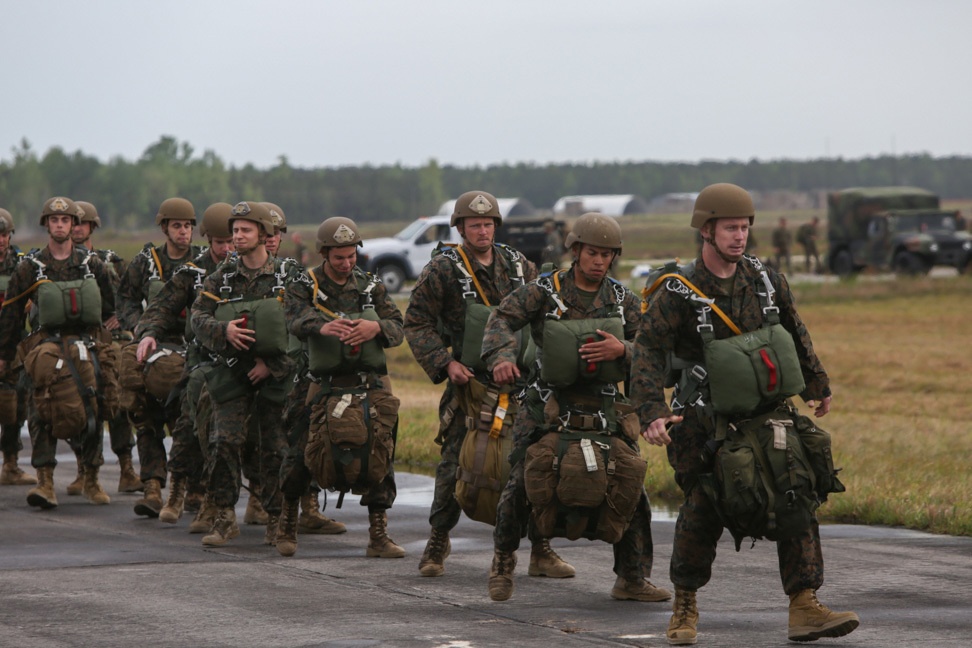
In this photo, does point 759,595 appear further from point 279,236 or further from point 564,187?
point 564,187

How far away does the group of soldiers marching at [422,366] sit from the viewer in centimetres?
754

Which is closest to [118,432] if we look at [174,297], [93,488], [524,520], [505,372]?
[93,488]

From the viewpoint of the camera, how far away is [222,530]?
35.1ft

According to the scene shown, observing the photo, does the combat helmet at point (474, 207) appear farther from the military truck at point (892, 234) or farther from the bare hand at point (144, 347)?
the military truck at point (892, 234)

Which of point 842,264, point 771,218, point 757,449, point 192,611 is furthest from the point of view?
point 771,218

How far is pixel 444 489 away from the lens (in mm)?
9391

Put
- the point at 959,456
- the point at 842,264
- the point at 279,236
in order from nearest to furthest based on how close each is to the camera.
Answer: the point at 279,236 → the point at 959,456 → the point at 842,264

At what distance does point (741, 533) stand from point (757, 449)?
1.54 ft

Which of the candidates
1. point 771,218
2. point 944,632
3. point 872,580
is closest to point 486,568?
point 872,580

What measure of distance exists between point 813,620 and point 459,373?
8.93 ft

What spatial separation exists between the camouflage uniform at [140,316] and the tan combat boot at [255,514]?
90 cm

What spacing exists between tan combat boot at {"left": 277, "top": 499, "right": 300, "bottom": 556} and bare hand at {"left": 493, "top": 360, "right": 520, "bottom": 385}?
2.55 m

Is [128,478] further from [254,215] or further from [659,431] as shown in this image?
[659,431]

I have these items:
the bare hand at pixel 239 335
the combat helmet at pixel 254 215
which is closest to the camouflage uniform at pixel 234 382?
the bare hand at pixel 239 335
